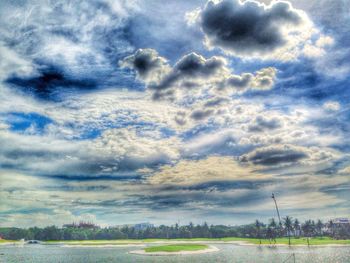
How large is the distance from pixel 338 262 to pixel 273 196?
24.5 m

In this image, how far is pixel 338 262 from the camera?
90188mm

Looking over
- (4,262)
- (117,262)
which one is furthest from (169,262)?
(4,262)

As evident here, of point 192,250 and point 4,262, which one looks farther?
point 192,250

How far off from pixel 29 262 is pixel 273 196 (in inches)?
3122

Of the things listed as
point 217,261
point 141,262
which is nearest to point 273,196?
point 217,261

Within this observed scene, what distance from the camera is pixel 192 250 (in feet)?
475

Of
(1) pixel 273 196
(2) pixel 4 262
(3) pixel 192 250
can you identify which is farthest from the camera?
(3) pixel 192 250

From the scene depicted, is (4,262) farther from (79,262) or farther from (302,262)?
(302,262)

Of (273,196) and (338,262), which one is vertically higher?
(273,196)

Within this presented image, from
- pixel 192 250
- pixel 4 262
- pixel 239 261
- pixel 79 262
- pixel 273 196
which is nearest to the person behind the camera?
pixel 273 196

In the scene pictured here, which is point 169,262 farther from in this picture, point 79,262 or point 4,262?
point 4,262

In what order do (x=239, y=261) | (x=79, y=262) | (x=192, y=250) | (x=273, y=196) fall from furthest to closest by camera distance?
(x=192, y=250) < (x=79, y=262) < (x=239, y=261) < (x=273, y=196)

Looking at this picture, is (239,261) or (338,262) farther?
(239,261)

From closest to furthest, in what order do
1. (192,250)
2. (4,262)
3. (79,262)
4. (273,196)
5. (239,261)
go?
1. (273,196)
2. (239,261)
3. (79,262)
4. (4,262)
5. (192,250)
